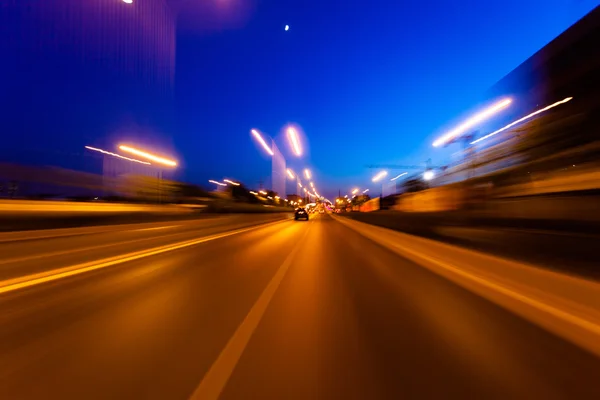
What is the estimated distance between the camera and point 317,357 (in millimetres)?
4434

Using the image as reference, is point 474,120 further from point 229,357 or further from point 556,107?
point 229,357

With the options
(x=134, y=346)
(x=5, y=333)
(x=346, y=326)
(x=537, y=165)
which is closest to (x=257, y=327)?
(x=346, y=326)

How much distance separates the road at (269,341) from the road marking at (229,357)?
0.02 metres

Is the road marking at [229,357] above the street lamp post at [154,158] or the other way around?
the other way around

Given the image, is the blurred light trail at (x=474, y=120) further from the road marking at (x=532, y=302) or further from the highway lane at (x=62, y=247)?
the highway lane at (x=62, y=247)

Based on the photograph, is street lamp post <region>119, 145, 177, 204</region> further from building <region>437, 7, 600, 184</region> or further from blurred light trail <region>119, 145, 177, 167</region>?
building <region>437, 7, 600, 184</region>

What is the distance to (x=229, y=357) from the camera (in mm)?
4359

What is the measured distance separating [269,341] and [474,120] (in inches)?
808

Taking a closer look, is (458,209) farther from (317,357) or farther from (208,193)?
(208,193)

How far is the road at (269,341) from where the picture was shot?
143 inches

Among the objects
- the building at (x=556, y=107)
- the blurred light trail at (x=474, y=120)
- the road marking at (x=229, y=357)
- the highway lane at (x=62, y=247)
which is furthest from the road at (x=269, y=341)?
the blurred light trail at (x=474, y=120)

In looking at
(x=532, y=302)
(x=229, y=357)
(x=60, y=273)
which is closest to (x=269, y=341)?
(x=229, y=357)

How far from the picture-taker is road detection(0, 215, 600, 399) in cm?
364

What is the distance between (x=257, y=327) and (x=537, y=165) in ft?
40.5
